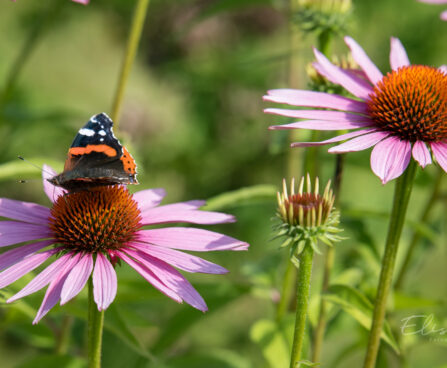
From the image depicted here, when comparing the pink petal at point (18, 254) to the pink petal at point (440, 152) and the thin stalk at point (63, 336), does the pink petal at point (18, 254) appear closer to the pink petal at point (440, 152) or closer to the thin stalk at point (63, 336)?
the thin stalk at point (63, 336)

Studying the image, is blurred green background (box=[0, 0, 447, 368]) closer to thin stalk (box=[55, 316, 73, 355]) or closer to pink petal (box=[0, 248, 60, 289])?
thin stalk (box=[55, 316, 73, 355])

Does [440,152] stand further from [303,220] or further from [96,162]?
[96,162]

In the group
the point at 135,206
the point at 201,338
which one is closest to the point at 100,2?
the point at 201,338

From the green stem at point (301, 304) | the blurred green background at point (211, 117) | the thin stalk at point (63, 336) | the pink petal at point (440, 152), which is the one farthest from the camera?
the blurred green background at point (211, 117)

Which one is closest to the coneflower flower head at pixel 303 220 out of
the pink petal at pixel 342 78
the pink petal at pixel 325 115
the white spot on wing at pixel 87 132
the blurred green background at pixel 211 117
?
the pink petal at pixel 325 115

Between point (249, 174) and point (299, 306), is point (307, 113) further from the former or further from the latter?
point (249, 174)

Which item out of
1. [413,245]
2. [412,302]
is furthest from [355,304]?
[413,245]
